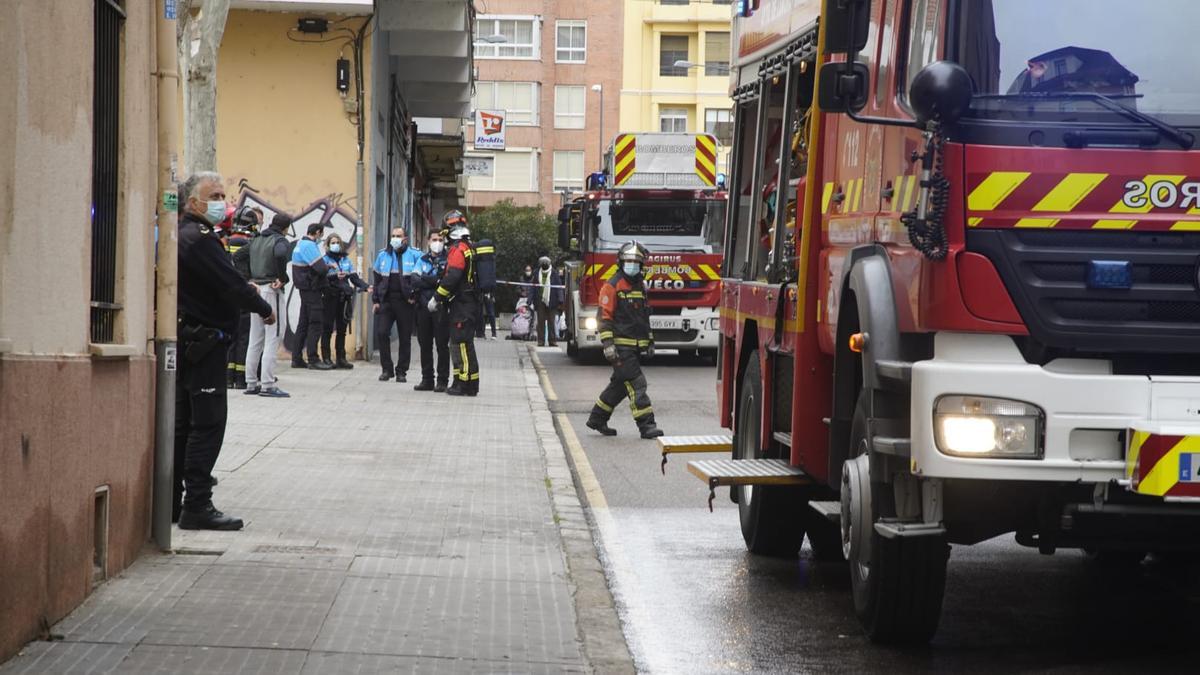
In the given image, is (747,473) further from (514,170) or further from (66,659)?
(514,170)

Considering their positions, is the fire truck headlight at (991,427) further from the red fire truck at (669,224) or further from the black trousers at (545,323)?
the black trousers at (545,323)

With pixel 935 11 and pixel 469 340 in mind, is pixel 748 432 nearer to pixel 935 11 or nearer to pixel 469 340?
pixel 935 11

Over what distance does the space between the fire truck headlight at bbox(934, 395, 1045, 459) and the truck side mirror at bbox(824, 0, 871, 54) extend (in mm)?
1504

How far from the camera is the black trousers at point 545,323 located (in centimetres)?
3562

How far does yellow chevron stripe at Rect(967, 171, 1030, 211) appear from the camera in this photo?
19.2 feet

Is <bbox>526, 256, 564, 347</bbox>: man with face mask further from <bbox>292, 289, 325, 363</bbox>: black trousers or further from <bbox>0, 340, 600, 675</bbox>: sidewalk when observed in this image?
<bbox>0, 340, 600, 675</bbox>: sidewalk

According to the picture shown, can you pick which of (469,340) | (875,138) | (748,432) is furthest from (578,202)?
(875,138)

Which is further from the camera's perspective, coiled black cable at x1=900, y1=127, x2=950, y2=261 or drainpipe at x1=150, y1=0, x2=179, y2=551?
drainpipe at x1=150, y1=0, x2=179, y2=551

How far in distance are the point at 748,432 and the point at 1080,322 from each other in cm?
373

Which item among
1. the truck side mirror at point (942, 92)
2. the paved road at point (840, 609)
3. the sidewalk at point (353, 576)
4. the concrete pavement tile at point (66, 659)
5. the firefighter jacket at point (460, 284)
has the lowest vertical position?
the paved road at point (840, 609)

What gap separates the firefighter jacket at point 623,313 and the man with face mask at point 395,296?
636 centimetres

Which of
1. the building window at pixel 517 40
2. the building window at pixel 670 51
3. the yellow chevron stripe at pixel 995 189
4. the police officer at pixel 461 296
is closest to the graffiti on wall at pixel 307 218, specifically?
the police officer at pixel 461 296

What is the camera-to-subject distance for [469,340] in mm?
19453

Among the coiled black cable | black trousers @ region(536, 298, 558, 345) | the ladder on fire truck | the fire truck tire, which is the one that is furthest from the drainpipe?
black trousers @ region(536, 298, 558, 345)
